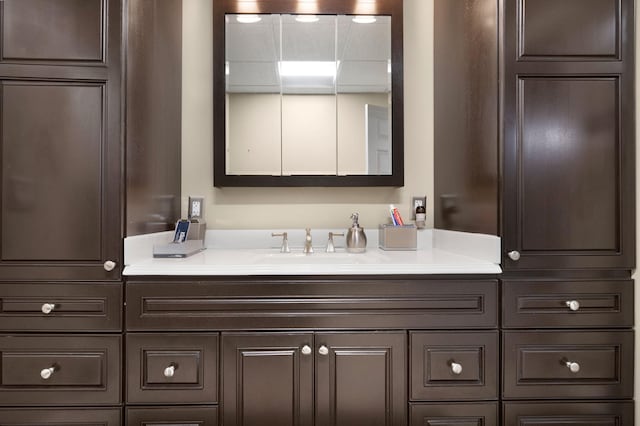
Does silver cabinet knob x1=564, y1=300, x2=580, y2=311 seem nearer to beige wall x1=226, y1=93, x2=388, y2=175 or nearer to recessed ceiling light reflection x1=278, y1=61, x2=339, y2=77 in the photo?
beige wall x1=226, y1=93, x2=388, y2=175

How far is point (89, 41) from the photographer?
1.22 m

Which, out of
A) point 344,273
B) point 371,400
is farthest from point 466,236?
point 371,400

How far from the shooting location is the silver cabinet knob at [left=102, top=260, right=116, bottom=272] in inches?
47.7

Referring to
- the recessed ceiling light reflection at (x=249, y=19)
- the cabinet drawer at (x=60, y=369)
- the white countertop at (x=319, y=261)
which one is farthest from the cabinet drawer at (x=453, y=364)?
the recessed ceiling light reflection at (x=249, y=19)

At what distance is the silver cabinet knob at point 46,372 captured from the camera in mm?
1191

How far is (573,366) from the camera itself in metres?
1.23

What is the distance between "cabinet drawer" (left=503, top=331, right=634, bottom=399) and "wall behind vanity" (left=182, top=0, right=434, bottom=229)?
2.39ft

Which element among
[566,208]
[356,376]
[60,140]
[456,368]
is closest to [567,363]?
[456,368]

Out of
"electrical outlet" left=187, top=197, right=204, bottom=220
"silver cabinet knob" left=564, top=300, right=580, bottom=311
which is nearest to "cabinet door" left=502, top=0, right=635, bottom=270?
"silver cabinet knob" left=564, top=300, right=580, bottom=311

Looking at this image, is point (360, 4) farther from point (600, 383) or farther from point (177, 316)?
point (600, 383)

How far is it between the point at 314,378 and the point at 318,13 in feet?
5.25

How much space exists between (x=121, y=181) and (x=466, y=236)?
133 cm

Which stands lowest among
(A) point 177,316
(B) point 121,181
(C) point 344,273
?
(A) point 177,316

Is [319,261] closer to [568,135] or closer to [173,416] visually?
[173,416]
